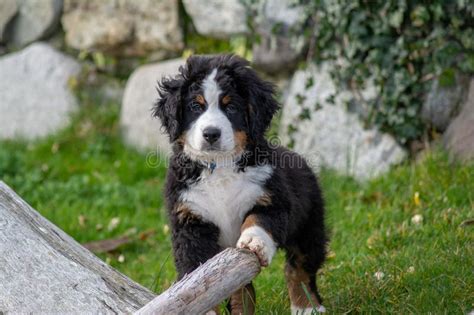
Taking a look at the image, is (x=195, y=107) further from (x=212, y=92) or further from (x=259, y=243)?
(x=259, y=243)

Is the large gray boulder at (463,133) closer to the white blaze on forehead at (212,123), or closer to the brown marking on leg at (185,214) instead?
the white blaze on forehead at (212,123)

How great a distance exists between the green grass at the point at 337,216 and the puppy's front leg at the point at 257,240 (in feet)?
2.14

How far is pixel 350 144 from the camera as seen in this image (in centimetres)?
640

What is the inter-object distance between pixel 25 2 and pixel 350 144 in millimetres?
4018

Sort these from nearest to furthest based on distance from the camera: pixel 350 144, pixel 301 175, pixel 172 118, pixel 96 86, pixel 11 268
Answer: pixel 11 268 → pixel 172 118 → pixel 301 175 → pixel 350 144 → pixel 96 86

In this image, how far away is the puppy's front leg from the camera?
3262 millimetres

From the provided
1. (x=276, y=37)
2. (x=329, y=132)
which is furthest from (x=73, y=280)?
(x=276, y=37)

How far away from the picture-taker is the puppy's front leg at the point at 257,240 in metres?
3.26

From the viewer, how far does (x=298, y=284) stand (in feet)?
13.6

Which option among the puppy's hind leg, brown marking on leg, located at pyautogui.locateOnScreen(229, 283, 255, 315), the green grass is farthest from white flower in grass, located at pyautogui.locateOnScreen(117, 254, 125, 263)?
brown marking on leg, located at pyautogui.locateOnScreen(229, 283, 255, 315)

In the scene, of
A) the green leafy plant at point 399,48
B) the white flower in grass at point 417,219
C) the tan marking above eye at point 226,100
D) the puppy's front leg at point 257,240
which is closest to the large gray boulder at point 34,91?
the green leafy plant at point 399,48

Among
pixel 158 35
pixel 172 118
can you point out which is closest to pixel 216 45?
pixel 158 35

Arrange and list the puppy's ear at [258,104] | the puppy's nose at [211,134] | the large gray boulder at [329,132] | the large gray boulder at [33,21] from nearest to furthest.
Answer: the puppy's nose at [211,134], the puppy's ear at [258,104], the large gray boulder at [329,132], the large gray boulder at [33,21]

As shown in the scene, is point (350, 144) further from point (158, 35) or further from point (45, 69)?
point (45, 69)
